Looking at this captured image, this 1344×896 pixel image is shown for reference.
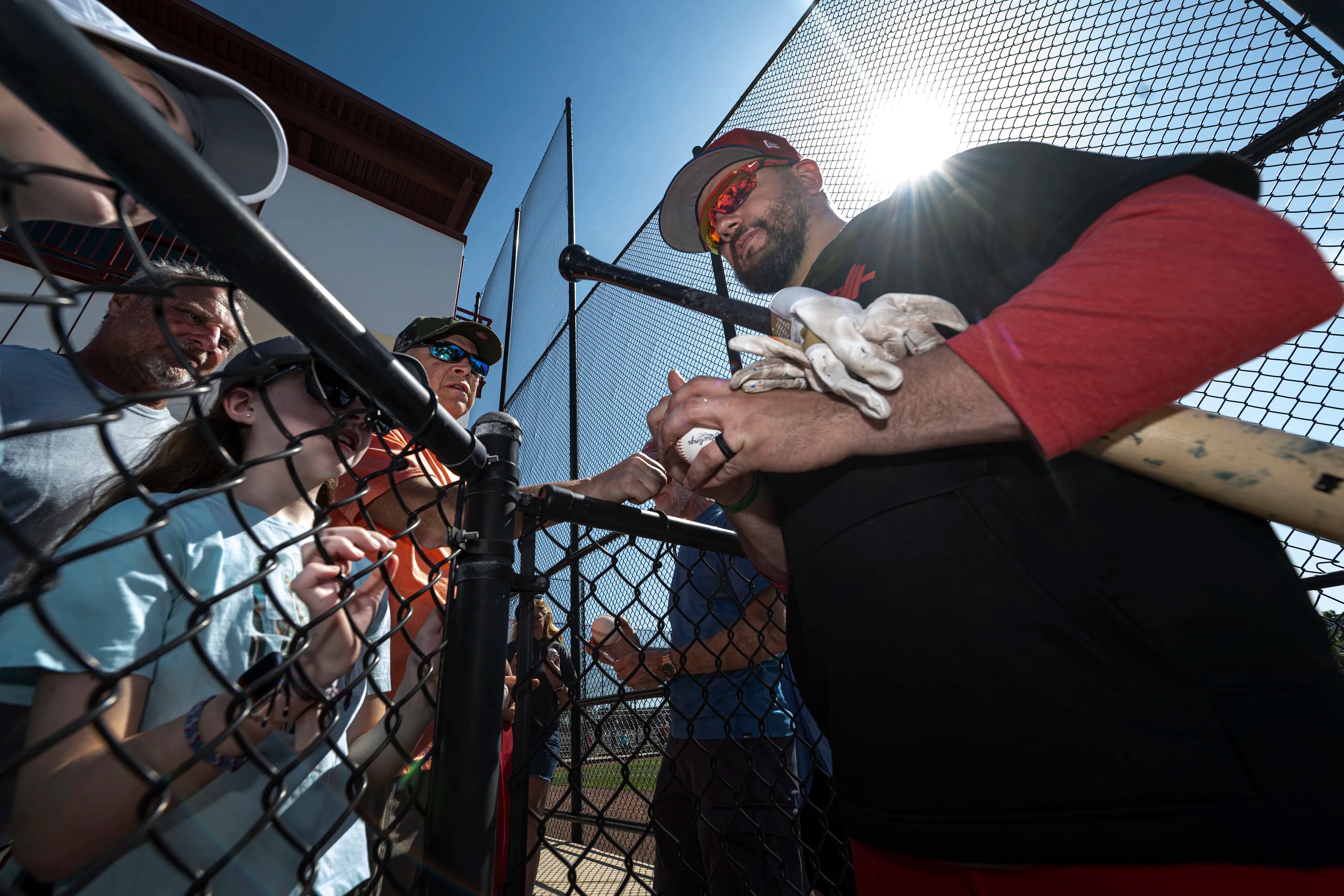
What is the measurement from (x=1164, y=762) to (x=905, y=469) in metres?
0.45

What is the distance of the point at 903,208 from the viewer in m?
1.14

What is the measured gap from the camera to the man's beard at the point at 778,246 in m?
1.73

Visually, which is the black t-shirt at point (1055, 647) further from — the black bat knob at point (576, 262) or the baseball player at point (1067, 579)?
the black bat knob at point (576, 262)

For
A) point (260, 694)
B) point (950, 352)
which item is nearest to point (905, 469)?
point (950, 352)

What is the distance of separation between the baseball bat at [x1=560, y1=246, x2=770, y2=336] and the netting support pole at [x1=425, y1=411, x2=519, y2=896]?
1091mm

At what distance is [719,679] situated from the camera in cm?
240

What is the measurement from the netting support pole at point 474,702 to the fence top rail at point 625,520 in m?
0.10

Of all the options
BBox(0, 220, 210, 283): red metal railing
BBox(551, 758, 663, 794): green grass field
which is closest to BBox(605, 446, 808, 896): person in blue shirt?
BBox(0, 220, 210, 283): red metal railing

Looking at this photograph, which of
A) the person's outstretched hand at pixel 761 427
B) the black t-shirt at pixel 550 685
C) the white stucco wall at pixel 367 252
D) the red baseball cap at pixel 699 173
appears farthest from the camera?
the white stucco wall at pixel 367 252

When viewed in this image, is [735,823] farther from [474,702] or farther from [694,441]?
[694,441]

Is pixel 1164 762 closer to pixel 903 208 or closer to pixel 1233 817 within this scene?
pixel 1233 817

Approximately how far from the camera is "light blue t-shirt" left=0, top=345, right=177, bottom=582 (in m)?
1.32

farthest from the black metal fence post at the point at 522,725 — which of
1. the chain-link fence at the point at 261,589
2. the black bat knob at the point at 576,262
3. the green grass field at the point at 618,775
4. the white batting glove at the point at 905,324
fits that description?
the green grass field at the point at 618,775

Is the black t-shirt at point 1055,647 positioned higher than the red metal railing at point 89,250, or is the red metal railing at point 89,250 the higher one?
the red metal railing at point 89,250
